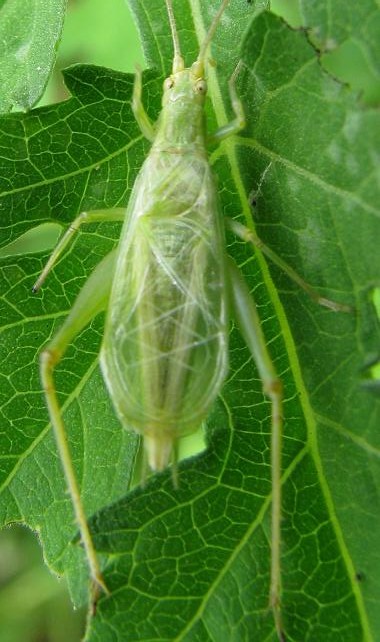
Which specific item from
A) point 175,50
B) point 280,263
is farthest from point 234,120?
point 280,263

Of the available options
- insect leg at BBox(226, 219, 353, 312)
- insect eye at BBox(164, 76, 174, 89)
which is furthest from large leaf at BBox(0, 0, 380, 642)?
insect eye at BBox(164, 76, 174, 89)

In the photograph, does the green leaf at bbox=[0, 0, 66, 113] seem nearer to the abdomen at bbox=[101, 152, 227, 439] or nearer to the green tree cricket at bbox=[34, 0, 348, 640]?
the green tree cricket at bbox=[34, 0, 348, 640]

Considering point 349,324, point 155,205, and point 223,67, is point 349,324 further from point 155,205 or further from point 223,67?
point 223,67

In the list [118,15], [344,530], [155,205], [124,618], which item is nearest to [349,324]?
[344,530]

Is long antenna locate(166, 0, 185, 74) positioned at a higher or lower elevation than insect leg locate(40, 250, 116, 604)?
higher

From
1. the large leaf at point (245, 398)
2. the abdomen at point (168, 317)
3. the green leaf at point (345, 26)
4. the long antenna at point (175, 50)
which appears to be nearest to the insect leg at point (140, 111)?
the large leaf at point (245, 398)

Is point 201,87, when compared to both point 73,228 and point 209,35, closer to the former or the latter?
point 209,35
